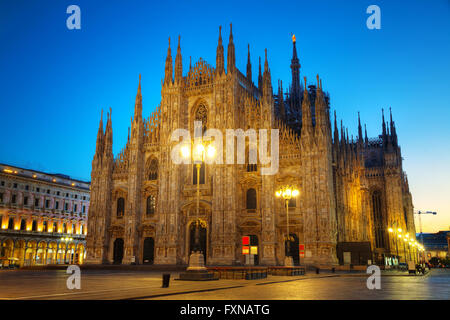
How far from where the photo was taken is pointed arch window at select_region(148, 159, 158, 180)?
4975cm

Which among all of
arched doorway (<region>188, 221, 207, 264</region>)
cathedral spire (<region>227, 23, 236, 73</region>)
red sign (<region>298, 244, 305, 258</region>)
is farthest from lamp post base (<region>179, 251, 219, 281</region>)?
cathedral spire (<region>227, 23, 236, 73</region>)

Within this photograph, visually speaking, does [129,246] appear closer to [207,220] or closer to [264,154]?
[207,220]

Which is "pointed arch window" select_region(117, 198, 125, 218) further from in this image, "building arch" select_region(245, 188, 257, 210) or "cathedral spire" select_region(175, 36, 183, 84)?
"building arch" select_region(245, 188, 257, 210)

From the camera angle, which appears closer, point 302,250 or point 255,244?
point 302,250

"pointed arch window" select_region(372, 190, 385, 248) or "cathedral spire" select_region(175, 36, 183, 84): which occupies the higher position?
Answer: "cathedral spire" select_region(175, 36, 183, 84)

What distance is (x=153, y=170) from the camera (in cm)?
5006

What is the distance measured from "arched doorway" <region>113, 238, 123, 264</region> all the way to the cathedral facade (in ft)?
0.39

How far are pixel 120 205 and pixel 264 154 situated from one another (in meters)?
20.2

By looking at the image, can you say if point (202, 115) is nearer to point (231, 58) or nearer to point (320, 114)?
point (231, 58)

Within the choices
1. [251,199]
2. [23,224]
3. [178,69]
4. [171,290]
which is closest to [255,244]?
[251,199]

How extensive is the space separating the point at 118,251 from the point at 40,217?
88.9 ft
